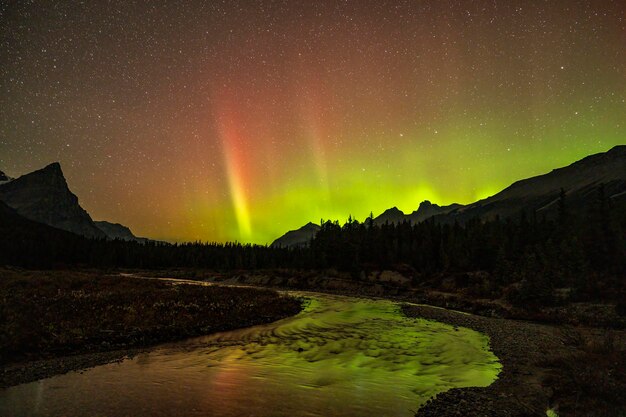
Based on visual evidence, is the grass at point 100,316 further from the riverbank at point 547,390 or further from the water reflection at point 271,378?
the riverbank at point 547,390

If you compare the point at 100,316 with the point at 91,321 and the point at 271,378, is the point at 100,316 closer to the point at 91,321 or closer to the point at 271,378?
the point at 91,321

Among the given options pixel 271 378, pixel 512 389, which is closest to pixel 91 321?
pixel 271 378

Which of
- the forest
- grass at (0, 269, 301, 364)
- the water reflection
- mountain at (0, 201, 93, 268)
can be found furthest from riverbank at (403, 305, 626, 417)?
mountain at (0, 201, 93, 268)

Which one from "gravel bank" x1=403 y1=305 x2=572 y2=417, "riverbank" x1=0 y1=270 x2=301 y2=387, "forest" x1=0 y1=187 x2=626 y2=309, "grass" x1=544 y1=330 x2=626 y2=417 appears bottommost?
"gravel bank" x1=403 y1=305 x2=572 y2=417

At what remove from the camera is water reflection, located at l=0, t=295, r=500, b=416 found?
1420 centimetres

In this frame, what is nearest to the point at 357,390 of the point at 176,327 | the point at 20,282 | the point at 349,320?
the point at 176,327

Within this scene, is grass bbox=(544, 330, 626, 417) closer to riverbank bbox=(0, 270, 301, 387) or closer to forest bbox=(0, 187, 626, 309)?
riverbank bbox=(0, 270, 301, 387)

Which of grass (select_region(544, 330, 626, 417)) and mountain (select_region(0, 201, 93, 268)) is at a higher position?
mountain (select_region(0, 201, 93, 268))

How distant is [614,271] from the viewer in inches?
2360

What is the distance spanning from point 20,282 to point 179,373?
119ft

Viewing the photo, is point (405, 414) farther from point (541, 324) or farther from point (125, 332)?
point (541, 324)

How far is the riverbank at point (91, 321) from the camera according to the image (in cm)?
2006

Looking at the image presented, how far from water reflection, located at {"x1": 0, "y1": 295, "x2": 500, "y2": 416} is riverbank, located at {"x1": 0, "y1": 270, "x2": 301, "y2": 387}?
2247 mm

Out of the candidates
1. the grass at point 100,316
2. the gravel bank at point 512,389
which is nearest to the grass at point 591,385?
the gravel bank at point 512,389
